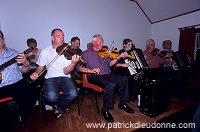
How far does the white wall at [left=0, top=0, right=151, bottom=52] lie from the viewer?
3973mm

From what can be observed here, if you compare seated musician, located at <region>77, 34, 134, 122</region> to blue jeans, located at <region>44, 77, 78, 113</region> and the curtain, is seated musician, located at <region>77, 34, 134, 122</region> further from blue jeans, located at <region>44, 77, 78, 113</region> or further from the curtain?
the curtain

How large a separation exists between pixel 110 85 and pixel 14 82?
1.52m

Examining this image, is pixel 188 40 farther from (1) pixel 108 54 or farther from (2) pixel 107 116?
(2) pixel 107 116

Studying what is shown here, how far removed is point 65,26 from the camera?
4617mm

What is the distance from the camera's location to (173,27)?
226 inches

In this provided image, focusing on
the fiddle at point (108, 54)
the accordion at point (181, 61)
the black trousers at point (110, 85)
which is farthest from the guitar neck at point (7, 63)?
the accordion at point (181, 61)

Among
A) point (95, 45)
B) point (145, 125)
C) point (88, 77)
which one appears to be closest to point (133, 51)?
point (95, 45)

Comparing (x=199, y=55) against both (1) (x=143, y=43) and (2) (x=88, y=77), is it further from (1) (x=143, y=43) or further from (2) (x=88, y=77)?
(2) (x=88, y=77)

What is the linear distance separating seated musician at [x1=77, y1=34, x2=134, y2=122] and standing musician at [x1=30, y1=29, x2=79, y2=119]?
308mm

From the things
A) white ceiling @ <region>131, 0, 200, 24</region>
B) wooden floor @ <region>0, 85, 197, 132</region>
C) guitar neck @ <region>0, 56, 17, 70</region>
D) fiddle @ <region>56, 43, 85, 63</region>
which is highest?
white ceiling @ <region>131, 0, 200, 24</region>

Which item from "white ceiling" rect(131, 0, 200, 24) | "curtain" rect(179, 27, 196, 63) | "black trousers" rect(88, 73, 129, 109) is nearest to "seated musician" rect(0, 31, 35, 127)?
"black trousers" rect(88, 73, 129, 109)

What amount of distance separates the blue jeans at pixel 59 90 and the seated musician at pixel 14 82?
0.28 metres

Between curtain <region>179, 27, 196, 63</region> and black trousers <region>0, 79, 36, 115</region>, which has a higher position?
curtain <region>179, 27, 196, 63</region>

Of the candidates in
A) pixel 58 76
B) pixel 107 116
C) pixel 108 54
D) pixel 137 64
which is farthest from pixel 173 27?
pixel 58 76
